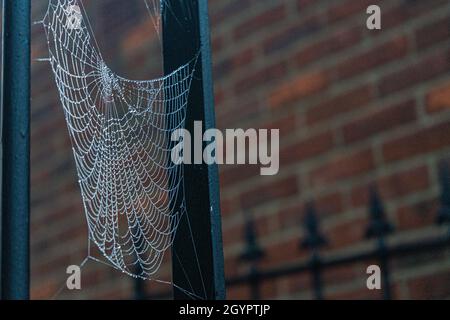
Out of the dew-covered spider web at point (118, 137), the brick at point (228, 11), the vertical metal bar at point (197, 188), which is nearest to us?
the vertical metal bar at point (197, 188)

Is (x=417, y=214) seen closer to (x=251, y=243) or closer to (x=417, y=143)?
(x=417, y=143)

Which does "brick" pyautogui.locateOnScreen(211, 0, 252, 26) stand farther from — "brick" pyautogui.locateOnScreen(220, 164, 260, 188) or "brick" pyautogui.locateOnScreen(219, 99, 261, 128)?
"brick" pyautogui.locateOnScreen(220, 164, 260, 188)

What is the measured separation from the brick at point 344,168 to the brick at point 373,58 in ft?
0.78

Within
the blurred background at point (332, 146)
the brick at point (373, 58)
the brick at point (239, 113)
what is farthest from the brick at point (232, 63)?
the brick at point (373, 58)

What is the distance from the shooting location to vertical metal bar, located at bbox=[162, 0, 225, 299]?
4.14 feet

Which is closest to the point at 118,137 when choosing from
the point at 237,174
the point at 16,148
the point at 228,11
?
the point at 237,174

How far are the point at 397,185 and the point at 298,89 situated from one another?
46 centimetres

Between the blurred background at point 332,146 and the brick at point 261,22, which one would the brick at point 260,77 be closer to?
the blurred background at point 332,146

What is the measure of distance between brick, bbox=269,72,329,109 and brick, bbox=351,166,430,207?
13.4 inches

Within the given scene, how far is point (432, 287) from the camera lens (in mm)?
1980

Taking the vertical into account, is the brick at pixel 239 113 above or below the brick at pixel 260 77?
below

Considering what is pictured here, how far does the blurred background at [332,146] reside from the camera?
2037mm

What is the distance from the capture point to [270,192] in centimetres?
237

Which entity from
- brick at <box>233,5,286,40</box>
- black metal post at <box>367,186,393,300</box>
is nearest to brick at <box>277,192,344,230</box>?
black metal post at <box>367,186,393,300</box>
